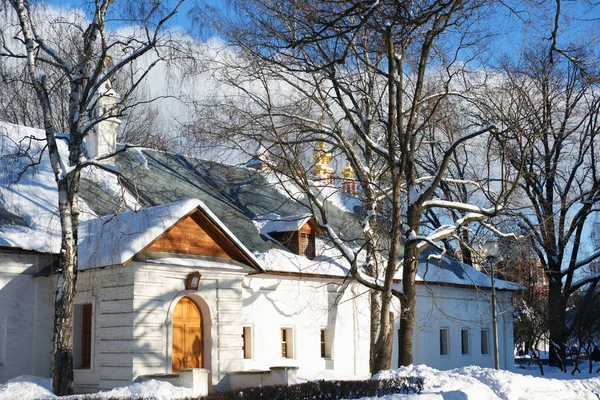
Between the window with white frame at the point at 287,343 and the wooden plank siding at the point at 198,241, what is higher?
the wooden plank siding at the point at 198,241

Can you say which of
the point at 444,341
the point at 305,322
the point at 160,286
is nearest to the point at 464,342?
the point at 444,341

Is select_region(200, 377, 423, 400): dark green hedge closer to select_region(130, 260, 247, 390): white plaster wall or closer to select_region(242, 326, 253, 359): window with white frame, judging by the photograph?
select_region(130, 260, 247, 390): white plaster wall

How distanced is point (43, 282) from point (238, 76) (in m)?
7.30

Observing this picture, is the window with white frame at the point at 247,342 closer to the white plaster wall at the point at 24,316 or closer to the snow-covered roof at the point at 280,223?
the snow-covered roof at the point at 280,223

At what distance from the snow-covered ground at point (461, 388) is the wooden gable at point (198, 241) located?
4.01 m

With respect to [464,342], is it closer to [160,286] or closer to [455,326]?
[455,326]

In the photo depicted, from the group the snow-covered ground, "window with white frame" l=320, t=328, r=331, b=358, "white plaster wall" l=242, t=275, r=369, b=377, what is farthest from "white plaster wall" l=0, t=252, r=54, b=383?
"window with white frame" l=320, t=328, r=331, b=358

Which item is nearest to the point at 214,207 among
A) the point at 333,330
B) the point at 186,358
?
the point at 333,330

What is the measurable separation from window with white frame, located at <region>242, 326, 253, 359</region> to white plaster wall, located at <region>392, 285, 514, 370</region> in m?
6.76

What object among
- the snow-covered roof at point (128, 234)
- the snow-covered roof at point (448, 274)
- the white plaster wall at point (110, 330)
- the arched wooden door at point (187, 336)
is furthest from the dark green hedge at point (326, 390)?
the snow-covered roof at point (448, 274)

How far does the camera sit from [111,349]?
1731cm

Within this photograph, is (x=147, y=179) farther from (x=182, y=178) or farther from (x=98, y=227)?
(x=98, y=227)

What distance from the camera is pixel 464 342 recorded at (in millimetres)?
31656

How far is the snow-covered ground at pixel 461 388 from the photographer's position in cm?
1373
